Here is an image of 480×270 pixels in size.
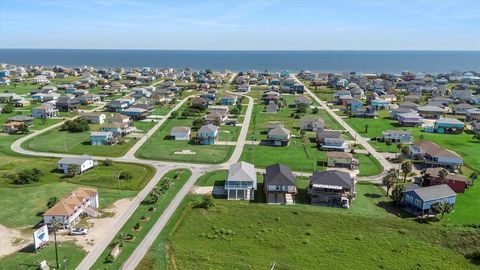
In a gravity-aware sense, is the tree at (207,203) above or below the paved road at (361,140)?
below

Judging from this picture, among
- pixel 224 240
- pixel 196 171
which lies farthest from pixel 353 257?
pixel 196 171

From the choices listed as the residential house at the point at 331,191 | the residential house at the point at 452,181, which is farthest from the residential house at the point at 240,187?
the residential house at the point at 452,181

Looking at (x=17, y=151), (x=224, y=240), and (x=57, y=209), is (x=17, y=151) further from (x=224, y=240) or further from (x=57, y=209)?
(x=224, y=240)

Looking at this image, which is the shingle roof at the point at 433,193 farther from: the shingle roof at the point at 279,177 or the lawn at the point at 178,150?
the lawn at the point at 178,150

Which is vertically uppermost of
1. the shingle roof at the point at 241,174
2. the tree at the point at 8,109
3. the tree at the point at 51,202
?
the tree at the point at 8,109

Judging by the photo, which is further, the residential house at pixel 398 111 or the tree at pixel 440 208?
the residential house at pixel 398 111
